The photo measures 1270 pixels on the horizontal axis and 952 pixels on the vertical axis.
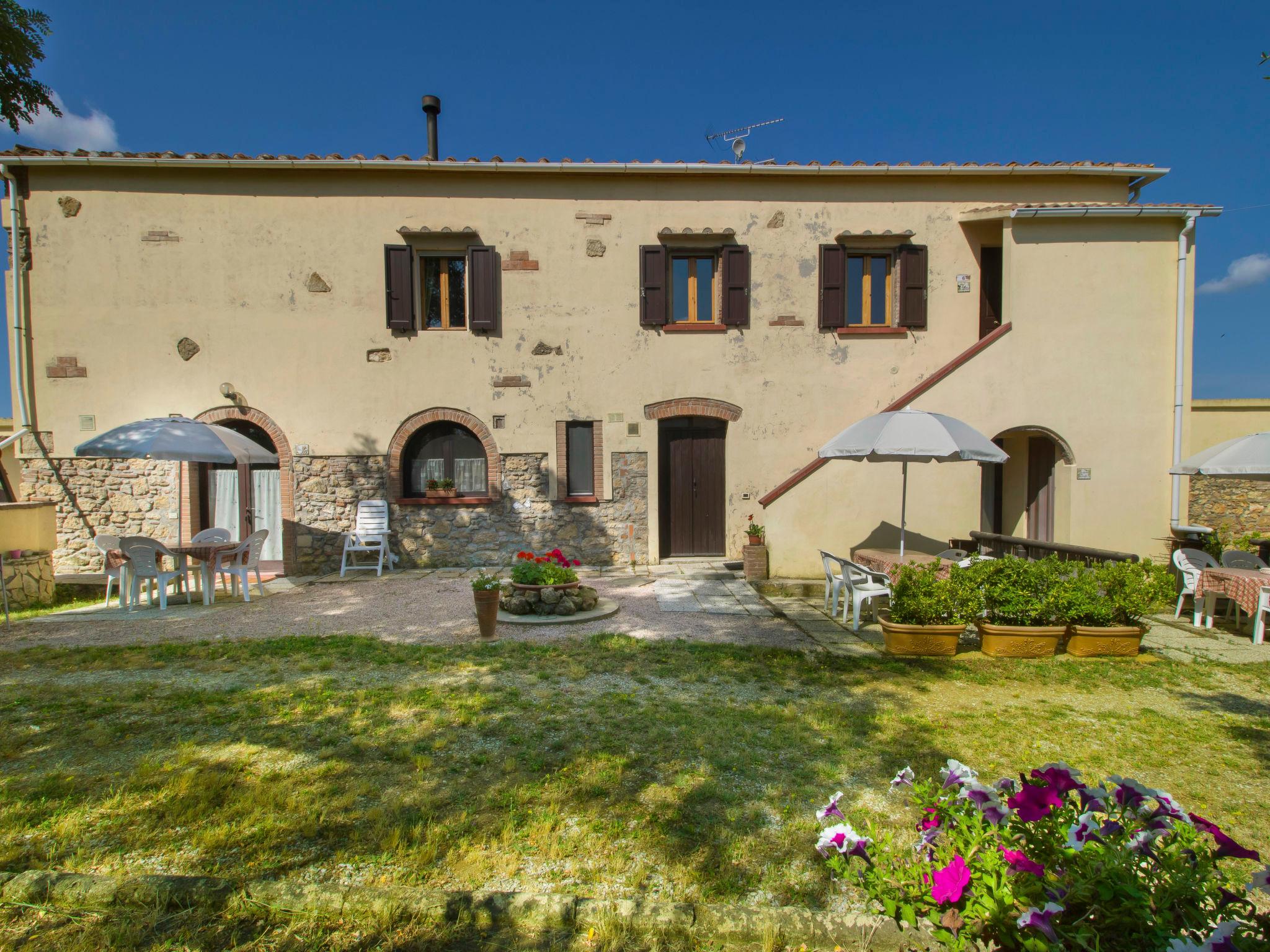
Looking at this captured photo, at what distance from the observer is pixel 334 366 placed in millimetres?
10422

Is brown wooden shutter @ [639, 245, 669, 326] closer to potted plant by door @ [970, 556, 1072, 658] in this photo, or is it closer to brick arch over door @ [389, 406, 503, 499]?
brick arch over door @ [389, 406, 503, 499]

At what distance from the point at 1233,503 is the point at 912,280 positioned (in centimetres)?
855

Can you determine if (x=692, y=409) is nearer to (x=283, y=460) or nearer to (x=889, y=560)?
(x=889, y=560)

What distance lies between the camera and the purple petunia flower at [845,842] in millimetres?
1750

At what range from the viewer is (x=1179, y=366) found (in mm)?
9398

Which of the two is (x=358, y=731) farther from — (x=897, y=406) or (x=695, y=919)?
(x=897, y=406)

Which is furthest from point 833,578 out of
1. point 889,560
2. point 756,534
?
point 756,534

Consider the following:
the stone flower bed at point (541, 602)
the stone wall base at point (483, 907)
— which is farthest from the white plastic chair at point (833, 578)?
the stone wall base at point (483, 907)

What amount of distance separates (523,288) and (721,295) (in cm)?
333

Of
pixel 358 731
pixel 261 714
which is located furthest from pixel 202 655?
pixel 358 731

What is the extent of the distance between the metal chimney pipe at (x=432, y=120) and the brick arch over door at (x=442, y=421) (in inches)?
190

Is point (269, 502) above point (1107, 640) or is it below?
above

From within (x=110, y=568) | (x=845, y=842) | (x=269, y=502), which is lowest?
(x=110, y=568)

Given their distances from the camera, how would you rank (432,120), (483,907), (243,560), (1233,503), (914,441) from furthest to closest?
(1233,503) < (432,120) < (243,560) < (914,441) < (483,907)
